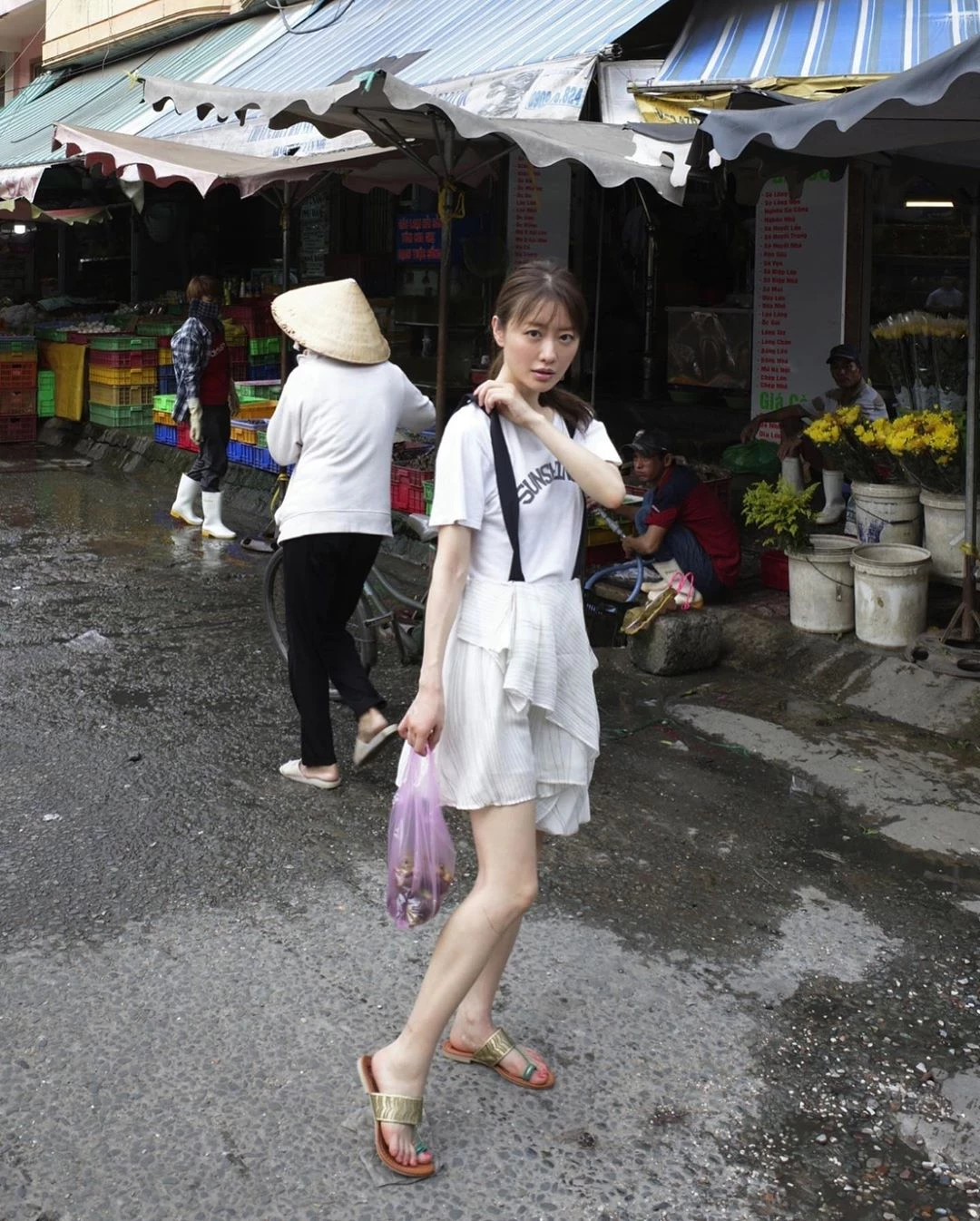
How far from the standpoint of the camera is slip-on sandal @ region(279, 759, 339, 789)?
5.64 meters

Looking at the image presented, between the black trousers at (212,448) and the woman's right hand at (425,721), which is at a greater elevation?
the black trousers at (212,448)

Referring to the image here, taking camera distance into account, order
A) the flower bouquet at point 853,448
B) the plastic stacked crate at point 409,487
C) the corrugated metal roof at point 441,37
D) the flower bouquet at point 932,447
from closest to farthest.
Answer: the flower bouquet at point 932,447 → the flower bouquet at point 853,448 → the corrugated metal roof at point 441,37 → the plastic stacked crate at point 409,487

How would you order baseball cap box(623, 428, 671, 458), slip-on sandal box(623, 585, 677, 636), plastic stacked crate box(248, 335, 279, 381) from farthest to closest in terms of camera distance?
plastic stacked crate box(248, 335, 279, 381), baseball cap box(623, 428, 671, 458), slip-on sandal box(623, 585, 677, 636)

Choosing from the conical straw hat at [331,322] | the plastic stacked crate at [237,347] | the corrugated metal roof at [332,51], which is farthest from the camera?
the plastic stacked crate at [237,347]

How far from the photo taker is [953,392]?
7219 millimetres

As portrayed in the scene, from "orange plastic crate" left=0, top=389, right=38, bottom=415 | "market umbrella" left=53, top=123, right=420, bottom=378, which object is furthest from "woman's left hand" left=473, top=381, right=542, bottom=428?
"orange plastic crate" left=0, top=389, right=38, bottom=415

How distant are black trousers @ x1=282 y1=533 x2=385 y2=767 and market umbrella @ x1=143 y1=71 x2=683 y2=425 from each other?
7.76 feet

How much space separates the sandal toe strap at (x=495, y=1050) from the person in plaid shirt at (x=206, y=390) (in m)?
7.58

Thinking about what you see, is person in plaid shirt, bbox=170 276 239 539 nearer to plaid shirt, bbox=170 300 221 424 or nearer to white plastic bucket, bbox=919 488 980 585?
plaid shirt, bbox=170 300 221 424

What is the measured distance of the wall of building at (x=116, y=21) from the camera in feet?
57.2

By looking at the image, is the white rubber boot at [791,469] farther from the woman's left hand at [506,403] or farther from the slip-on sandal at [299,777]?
the woman's left hand at [506,403]

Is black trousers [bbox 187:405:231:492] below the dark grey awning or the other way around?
below

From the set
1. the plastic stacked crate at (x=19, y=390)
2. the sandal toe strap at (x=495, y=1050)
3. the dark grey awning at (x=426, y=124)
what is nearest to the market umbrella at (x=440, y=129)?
the dark grey awning at (x=426, y=124)

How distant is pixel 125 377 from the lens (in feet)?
49.0
